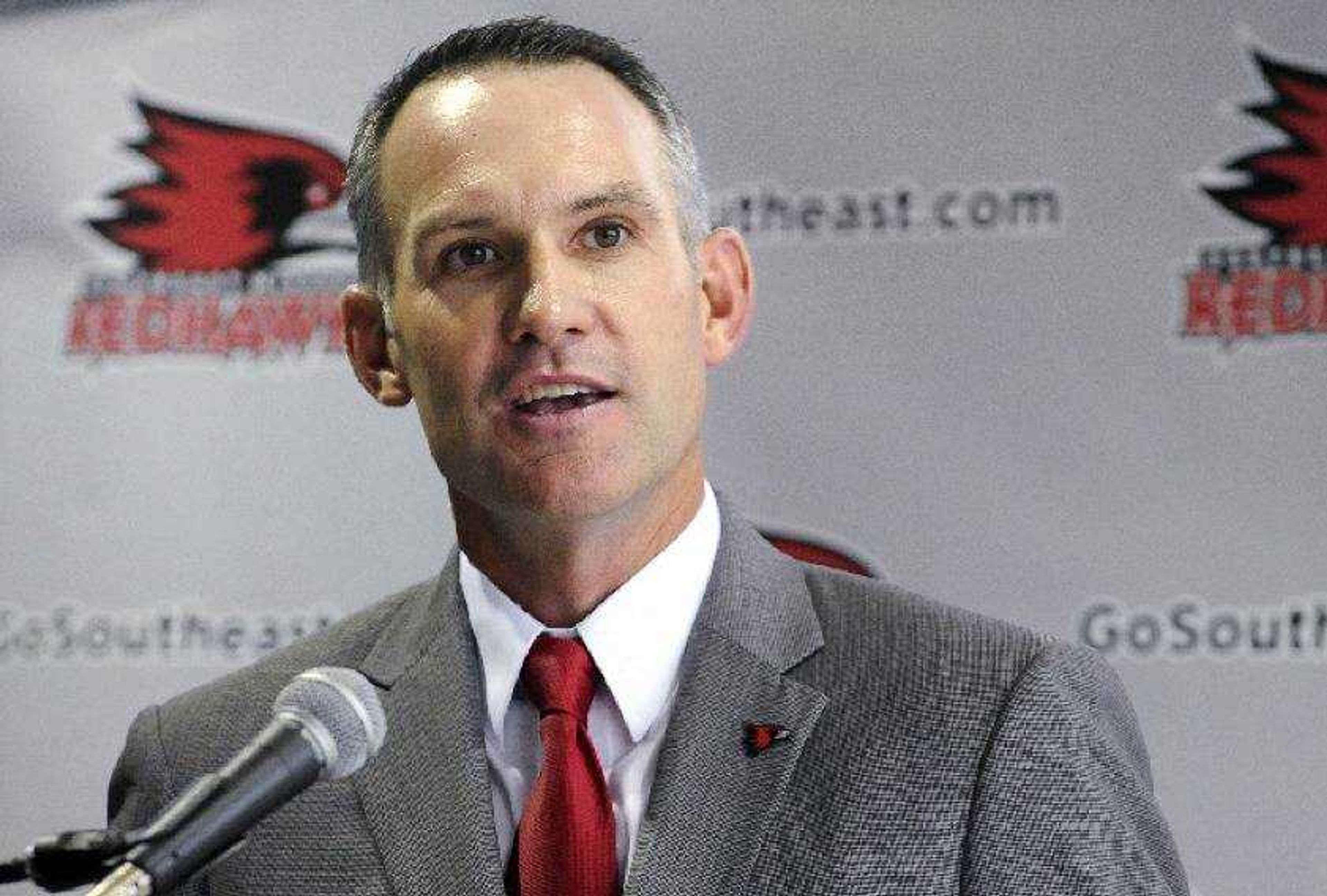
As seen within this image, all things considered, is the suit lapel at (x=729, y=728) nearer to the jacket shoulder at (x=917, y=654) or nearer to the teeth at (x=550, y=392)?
the jacket shoulder at (x=917, y=654)

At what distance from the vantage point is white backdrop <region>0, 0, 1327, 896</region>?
3205mm

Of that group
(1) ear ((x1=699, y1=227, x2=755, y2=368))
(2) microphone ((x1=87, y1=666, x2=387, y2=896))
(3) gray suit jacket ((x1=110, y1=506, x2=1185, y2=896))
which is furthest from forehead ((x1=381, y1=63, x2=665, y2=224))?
(2) microphone ((x1=87, y1=666, x2=387, y2=896))

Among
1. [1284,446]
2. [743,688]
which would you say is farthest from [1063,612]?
[743,688]

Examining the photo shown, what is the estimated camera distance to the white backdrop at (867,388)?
3205 millimetres

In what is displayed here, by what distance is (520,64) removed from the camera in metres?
2.37

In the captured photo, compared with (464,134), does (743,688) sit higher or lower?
lower

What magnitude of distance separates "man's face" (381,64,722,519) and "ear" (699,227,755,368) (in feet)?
0.39

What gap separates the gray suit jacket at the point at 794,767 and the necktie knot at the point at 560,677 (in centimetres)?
9

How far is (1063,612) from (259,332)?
1.64m

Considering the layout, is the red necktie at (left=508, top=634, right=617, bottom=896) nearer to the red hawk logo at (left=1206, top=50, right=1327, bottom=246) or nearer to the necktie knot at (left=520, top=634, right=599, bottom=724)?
the necktie knot at (left=520, top=634, right=599, bottom=724)

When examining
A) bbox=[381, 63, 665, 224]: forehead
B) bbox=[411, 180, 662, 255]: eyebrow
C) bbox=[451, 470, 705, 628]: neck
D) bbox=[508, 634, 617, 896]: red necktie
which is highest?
bbox=[381, 63, 665, 224]: forehead

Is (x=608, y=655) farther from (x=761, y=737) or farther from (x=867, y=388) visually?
(x=867, y=388)

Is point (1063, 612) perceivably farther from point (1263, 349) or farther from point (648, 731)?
point (648, 731)

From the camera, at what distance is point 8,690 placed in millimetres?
3812
